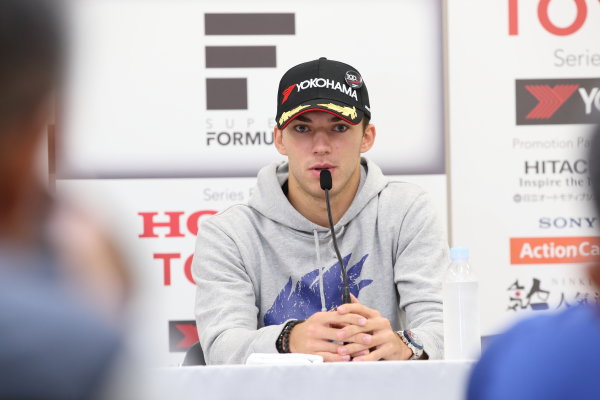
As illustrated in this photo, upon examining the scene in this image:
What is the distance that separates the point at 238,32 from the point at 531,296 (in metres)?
1.51

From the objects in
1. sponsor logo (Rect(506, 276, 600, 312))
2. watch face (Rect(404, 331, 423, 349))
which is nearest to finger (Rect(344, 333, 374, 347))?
watch face (Rect(404, 331, 423, 349))

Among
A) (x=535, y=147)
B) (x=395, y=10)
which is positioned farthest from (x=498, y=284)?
(x=395, y=10)

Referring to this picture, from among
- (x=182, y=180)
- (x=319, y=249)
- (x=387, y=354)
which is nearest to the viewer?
(x=387, y=354)

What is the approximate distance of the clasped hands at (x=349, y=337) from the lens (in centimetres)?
169

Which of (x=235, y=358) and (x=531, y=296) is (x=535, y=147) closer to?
(x=531, y=296)

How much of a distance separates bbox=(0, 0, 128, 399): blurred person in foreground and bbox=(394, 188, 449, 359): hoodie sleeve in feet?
4.84

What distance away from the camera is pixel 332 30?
10.5ft

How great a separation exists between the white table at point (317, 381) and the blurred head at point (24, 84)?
869 mm

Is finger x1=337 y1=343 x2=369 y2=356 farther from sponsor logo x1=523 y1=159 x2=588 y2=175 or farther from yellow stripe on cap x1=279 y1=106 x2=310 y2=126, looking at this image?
sponsor logo x1=523 y1=159 x2=588 y2=175

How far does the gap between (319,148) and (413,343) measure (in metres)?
0.60

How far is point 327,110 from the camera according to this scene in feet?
6.85

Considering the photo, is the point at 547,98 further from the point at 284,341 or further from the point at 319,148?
the point at 284,341

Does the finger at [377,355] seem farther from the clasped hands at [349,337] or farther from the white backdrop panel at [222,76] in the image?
the white backdrop panel at [222,76]

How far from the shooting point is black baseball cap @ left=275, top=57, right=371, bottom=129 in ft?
6.91
